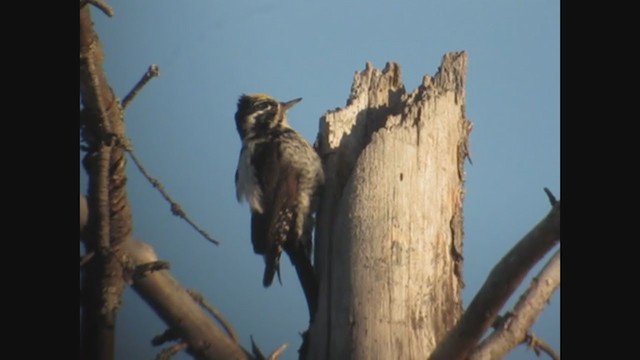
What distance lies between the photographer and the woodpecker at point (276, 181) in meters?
3.36

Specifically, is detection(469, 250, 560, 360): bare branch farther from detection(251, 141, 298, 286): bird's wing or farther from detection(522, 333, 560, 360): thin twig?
detection(251, 141, 298, 286): bird's wing

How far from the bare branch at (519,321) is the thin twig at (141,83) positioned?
3.22 ft

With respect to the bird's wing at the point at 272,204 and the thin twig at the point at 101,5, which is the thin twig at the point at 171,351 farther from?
the bird's wing at the point at 272,204

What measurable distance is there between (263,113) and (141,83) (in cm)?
211

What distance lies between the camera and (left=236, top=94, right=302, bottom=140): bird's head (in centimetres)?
387

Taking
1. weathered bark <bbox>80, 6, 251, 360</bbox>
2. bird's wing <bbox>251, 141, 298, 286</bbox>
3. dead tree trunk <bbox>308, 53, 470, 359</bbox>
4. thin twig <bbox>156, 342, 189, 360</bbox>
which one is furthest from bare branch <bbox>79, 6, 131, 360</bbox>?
bird's wing <bbox>251, 141, 298, 286</bbox>

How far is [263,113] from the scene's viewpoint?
3883 mm

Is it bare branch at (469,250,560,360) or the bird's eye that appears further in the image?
the bird's eye

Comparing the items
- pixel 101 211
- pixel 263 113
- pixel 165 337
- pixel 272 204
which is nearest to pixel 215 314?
pixel 165 337

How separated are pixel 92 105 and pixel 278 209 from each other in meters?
1.92

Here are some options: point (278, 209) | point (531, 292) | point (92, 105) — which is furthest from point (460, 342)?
point (278, 209)

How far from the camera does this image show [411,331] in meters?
2.42

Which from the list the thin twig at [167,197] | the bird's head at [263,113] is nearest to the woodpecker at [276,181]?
the bird's head at [263,113]

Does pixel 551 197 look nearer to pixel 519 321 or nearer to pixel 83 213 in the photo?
pixel 519 321
